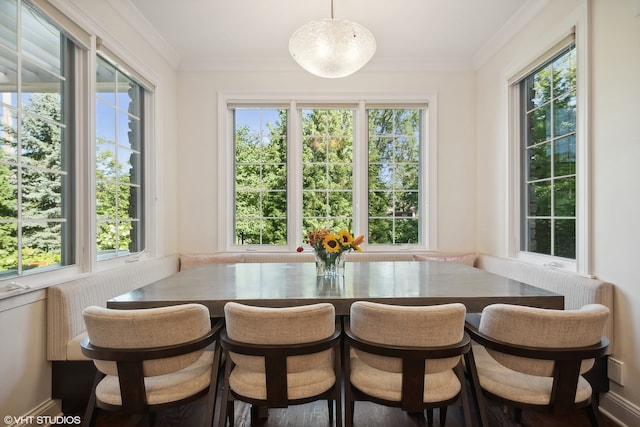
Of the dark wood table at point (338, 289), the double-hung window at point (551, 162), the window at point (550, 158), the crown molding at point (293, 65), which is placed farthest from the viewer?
the crown molding at point (293, 65)

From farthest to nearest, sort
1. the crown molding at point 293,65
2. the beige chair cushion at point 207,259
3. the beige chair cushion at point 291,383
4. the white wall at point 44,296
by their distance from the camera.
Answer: the crown molding at point 293,65 → the beige chair cushion at point 207,259 → the white wall at point 44,296 → the beige chair cushion at point 291,383

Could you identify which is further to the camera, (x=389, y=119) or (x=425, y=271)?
(x=389, y=119)

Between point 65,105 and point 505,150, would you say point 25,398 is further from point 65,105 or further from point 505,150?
point 505,150

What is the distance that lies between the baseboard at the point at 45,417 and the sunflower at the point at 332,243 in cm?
162

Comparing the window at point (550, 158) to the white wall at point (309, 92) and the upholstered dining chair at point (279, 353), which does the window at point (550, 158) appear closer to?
the white wall at point (309, 92)

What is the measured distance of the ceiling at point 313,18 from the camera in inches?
101

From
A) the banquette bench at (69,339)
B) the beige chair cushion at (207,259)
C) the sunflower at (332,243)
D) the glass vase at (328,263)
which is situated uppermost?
the sunflower at (332,243)

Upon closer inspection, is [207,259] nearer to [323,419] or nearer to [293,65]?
[323,419]

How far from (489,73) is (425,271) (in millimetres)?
2276

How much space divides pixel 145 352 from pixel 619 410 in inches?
94.7

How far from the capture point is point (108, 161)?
8.28 ft

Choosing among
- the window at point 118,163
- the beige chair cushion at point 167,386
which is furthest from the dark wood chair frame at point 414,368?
the window at point 118,163

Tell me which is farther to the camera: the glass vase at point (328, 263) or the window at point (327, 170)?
the window at point (327, 170)

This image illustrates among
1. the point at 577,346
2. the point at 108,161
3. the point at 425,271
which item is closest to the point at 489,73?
the point at 425,271
